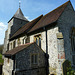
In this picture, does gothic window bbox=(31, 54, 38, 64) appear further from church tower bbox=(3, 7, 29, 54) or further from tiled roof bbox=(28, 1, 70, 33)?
church tower bbox=(3, 7, 29, 54)

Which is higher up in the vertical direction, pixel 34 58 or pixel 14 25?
pixel 14 25

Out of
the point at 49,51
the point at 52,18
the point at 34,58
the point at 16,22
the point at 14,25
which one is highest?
the point at 16,22

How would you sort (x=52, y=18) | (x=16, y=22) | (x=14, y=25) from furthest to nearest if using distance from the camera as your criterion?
(x=16, y=22) → (x=14, y=25) → (x=52, y=18)

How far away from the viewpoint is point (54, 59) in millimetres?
8430

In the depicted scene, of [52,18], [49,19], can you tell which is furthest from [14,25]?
[52,18]

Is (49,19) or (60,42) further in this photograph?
(49,19)

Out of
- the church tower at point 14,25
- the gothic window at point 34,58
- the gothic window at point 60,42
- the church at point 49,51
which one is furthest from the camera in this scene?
the church tower at point 14,25

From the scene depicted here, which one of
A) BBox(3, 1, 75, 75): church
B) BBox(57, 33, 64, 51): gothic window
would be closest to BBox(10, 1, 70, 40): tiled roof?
BBox(3, 1, 75, 75): church

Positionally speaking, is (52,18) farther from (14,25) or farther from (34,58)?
(14,25)

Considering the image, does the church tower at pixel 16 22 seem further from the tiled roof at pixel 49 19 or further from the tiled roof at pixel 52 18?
the tiled roof at pixel 52 18

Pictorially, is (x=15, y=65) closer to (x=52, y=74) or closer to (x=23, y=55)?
(x=23, y=55)

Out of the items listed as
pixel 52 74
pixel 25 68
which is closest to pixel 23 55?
pixel 25 68

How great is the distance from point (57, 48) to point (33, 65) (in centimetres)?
325

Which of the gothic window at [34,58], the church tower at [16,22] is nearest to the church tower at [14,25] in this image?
the church tower at [16,22]
